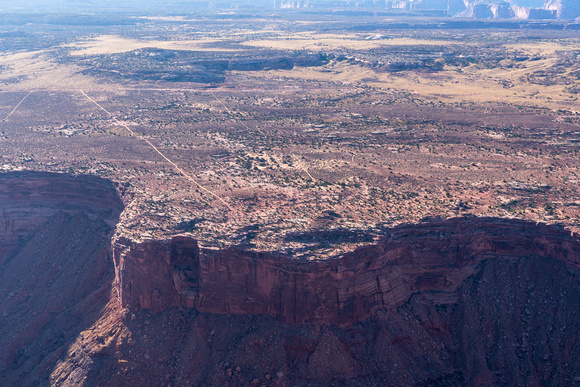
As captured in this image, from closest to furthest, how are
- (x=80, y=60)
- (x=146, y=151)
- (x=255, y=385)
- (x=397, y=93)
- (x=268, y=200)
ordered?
(x=255, y=385) → (x=268, y=200) → (x=146, y=151) → (x=397, y=93) → (x=80, y=60)

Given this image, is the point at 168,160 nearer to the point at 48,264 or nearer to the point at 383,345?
the point at 48,264

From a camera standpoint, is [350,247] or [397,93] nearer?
[350,247]

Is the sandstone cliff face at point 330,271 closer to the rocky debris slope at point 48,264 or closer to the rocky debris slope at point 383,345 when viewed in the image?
the rocky debris slope at point 383,345

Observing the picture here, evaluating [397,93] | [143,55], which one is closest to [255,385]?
[397,93]

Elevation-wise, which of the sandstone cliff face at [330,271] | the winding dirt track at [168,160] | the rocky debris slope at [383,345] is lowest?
the rocky debris slope at [383,345]

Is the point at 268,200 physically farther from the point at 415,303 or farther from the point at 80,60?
the point at 80,60

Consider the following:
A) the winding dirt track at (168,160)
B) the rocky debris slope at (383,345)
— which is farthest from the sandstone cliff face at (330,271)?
the winding dirt track at (168,160)
